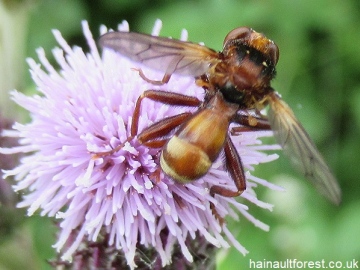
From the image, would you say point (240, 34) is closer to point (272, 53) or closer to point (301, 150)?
point (272, 53)

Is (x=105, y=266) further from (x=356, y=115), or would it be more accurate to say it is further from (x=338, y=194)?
(x=356, y=115)

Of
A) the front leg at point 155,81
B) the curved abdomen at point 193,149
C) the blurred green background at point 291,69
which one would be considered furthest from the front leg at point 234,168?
the blurred green background at point 291,69

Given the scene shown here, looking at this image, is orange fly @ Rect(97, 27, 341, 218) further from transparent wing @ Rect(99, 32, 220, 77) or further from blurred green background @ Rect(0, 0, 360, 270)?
blurred green background @ Rect(0, 0, 360, 270)

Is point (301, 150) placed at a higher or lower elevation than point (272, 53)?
lower

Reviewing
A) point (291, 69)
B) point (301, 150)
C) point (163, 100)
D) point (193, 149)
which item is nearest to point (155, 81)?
point (163, 100)

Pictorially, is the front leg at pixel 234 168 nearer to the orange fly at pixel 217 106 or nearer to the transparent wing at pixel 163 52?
the orange fly at pixel 217 106
